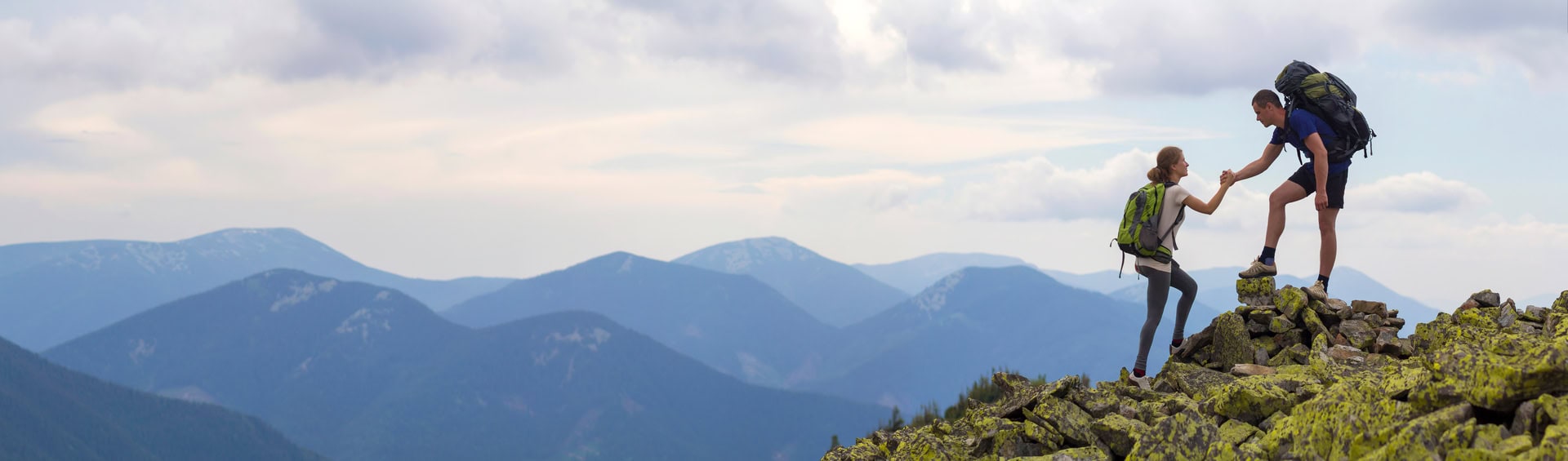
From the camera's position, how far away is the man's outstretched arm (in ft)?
48.9

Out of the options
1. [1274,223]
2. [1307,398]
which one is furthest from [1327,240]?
[1307,398]

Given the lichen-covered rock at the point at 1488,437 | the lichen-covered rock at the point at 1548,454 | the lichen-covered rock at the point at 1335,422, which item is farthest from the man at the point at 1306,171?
the lichen-covered rock at the point at 1548,454

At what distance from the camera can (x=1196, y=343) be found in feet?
51.8

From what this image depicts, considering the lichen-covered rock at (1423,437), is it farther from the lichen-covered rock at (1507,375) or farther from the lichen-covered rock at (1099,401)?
the lichen-covered rock at (1099,401)

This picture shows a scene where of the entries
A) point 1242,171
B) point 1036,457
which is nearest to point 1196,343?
point 1242,171

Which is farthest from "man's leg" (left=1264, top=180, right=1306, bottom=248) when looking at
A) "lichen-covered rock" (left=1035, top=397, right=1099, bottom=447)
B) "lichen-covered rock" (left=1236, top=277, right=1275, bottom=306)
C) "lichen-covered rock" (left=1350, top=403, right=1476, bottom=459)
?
"lichen-covered rock" (left=1350, top=403, right=1476, bottom=459)

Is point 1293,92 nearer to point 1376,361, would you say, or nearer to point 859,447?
point 1376,361

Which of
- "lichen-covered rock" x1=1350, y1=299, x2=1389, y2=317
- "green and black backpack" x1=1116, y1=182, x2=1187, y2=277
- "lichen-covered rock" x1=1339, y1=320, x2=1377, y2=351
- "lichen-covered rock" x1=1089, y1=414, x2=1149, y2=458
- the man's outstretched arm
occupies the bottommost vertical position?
"lichen-covered rock" x1=1089, y1=414, x2=1149, y2=458

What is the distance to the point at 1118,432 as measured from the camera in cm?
1149

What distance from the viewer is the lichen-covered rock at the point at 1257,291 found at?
16.1 metres

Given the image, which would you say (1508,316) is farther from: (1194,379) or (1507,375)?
(1507,375)

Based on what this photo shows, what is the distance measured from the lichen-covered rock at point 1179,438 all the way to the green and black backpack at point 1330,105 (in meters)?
6.30

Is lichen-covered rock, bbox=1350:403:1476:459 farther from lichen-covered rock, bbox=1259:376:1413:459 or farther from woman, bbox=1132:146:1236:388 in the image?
woman, bbox=1132:146:1236:388

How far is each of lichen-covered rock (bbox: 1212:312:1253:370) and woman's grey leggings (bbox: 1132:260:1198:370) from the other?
0.74 meters
